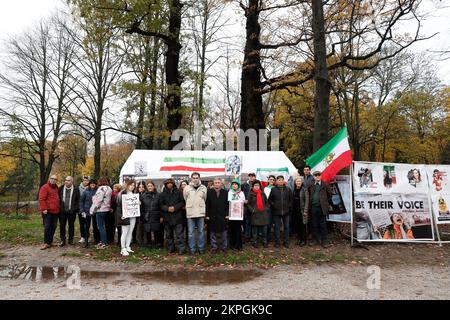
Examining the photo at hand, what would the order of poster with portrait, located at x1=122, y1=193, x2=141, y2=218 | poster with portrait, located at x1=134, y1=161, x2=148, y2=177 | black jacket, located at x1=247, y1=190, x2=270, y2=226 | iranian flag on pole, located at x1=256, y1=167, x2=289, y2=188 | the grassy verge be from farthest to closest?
iranian flag on pole, located at x1=256, y1=167, x2=289, y2=188, poster with portrait, located at x1=134, y1=161, x2=148, y2=177, black jacket, located at x1=247, y1=190, x2=270, y2=226, poster with portrait, located at x1=122, y1=193, x2=141, y2=218, the grassy verge

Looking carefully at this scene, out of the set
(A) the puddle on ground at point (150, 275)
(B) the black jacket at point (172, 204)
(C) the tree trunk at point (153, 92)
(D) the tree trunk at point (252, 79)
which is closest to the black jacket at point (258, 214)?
(B) the black jacket at point (172, 204)

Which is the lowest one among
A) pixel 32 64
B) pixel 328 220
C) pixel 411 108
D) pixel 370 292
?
pixel 370 292

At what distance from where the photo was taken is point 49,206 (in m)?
8.76

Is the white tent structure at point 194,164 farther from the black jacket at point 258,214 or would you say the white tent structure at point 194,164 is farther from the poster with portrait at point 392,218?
the poster with portrait at point 392,218

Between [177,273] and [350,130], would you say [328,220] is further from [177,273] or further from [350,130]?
[350,130]

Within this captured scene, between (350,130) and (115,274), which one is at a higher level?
(350,130)

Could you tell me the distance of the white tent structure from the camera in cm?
1068

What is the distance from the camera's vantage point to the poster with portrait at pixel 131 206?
8.33 m

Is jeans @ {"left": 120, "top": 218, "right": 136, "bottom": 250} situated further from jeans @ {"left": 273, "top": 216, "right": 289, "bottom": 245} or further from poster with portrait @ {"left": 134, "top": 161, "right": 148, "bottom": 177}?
jeans @ {"left": 273, "top": 216, "right": 289, "bottom": 245}

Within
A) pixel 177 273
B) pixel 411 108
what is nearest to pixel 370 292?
pixel 177 273

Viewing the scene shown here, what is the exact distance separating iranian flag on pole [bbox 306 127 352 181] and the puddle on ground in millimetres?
3892

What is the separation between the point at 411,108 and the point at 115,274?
2958cm

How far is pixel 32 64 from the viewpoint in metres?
25.4

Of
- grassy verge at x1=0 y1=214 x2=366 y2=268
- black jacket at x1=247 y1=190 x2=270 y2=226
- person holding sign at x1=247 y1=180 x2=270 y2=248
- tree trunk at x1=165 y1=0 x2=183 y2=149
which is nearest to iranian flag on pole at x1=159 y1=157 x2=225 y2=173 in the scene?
person holding sign at x1=247 y1=180 x2=270 y2=248
